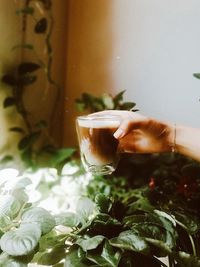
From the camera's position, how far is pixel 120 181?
208cm

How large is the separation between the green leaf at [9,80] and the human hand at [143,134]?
988 mm

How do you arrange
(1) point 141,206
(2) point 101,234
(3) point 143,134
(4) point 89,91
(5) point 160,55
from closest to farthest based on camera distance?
1. (2) point 101,234
2. (1) point 141,206
3. (3) point 143,134
4. (5) point 160,55
5. (4) point 89,91

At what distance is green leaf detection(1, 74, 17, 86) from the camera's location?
7.05 ft

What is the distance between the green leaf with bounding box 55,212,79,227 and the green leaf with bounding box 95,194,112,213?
0.08 m

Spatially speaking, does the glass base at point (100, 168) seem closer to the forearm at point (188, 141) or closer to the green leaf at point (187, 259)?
the forearm at point (188, 141)

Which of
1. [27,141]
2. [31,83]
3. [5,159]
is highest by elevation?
[31,83]

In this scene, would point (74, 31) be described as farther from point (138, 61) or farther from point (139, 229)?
point (139, 229)

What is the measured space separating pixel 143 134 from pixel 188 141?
176 mm

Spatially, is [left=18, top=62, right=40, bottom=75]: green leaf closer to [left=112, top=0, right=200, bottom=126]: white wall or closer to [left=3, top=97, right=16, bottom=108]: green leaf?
[left=3, top=97, right=16, bottom=108]: green leaf

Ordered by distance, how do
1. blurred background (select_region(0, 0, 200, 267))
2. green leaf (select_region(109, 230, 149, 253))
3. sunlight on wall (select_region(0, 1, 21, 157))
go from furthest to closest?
sunlight on wall (select_region(0, 1, 21, 157)) → blurred background (select_region(0, 0, 200, 267)) → green leaf (select_region(109, 230, 149, 253))

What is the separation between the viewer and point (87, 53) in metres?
2.39

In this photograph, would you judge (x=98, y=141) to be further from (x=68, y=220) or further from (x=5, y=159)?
(x=5, y=159)

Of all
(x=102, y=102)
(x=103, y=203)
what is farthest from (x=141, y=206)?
(x=102, y=102)

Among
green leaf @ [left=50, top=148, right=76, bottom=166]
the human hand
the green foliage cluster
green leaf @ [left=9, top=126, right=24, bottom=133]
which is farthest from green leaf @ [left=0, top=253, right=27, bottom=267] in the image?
green leaf @ [left=9, top=126, right=24, bottom=133]
